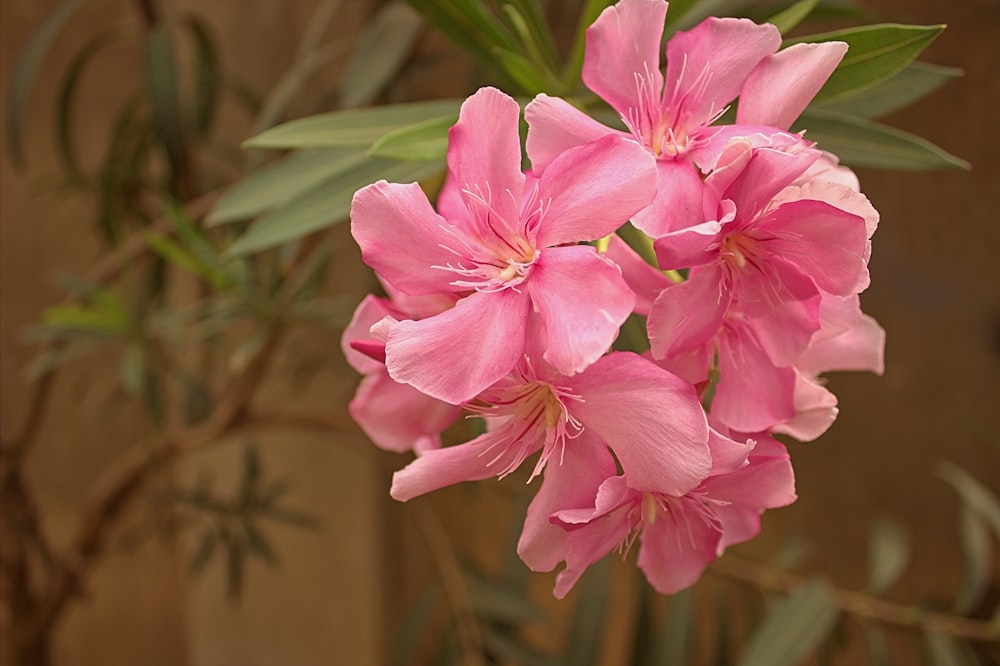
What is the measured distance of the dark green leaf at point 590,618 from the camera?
113 cm

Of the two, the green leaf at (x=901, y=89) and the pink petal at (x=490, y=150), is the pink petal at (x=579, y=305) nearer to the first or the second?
the pink petal at (x=490, y=150)

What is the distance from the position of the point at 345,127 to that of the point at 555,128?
22 cm

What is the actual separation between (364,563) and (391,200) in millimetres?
1713

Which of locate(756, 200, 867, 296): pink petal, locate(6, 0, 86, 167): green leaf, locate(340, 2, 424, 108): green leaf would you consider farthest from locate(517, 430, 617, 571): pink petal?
locate(6, 0, 86, 167): green leaf

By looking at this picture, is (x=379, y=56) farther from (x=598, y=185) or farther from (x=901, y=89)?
(x=598, y=185)

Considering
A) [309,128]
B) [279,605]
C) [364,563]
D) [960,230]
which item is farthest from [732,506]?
[279,605]

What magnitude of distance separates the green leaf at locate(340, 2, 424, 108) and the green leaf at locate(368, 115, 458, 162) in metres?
0.48

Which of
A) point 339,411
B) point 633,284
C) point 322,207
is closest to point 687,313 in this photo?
point 633,284

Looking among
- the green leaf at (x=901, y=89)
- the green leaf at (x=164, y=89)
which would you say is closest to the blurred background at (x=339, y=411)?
the green leaf at (x=164, y=89)

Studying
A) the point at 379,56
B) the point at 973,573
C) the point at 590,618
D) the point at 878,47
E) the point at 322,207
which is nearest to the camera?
the point at 878,47

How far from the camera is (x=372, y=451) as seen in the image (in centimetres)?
167

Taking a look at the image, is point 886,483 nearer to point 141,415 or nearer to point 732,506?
point 732,506

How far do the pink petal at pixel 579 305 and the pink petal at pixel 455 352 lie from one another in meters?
0.02

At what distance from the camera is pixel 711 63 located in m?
0.36
